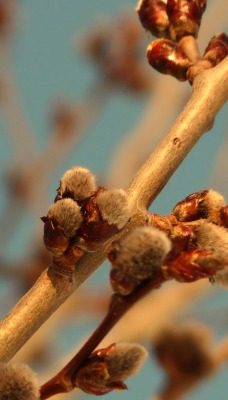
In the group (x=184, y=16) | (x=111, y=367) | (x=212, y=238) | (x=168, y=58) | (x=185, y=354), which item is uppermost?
(x=184, y=16)

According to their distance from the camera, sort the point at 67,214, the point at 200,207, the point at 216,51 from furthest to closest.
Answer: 1. the point at 216,51
2. the point at 200,207
3. the point at 67,214

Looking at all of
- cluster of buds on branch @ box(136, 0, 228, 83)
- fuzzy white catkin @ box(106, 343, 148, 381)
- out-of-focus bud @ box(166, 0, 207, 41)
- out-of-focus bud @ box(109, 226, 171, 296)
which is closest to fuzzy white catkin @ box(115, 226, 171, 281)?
out-of-focus bud @ box(109, 226, 171, 296)

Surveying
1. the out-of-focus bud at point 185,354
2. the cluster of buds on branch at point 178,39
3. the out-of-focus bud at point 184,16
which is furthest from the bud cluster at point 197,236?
the out-of-focus bud at point 185,354

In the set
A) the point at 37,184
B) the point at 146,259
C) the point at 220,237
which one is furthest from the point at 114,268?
the point at 37,184

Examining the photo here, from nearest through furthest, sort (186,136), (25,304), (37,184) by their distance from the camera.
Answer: (25,304)
(186,136)
(37,184)

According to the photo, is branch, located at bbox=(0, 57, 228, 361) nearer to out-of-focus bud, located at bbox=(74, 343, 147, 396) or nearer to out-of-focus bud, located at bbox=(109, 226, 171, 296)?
out-of-focus bud, located at bbox=(74, 343, 147, 396)

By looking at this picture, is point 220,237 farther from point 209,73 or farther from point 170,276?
point 209,73

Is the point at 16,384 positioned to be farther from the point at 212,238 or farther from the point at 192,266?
the point at 212,238

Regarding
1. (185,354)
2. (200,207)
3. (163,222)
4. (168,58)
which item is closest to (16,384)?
(163,222)
